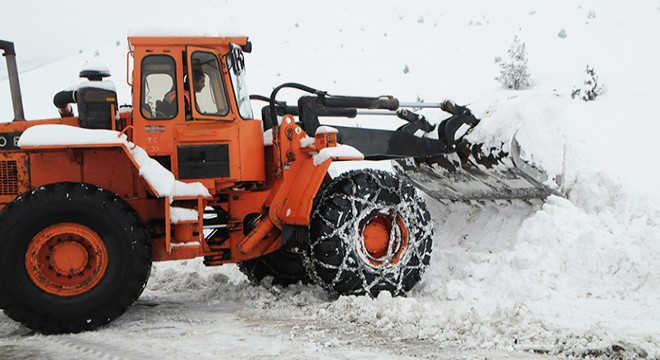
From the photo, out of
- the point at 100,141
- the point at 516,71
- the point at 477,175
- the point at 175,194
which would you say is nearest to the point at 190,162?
the point at 175,194

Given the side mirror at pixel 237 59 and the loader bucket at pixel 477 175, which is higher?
the side mirror at pixel 237 59

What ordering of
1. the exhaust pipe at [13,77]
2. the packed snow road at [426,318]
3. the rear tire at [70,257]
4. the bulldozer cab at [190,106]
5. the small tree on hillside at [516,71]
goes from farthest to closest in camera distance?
the small tree on hillside at [516,71], the exhaust pipe at [13,77], the bulldozer cab at [190,106], the rear tire at [70,257], the packed snow road at [426,318]

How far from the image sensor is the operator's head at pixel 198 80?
22.5 ft

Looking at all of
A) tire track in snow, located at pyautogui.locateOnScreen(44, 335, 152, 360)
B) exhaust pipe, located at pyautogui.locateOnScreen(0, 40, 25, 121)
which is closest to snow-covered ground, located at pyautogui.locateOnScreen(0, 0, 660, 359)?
tire track in snow, located at pyautogui.locateOnScreen(44, 335, 152, 360)

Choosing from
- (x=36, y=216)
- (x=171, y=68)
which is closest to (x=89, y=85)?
(x=171, y=68)

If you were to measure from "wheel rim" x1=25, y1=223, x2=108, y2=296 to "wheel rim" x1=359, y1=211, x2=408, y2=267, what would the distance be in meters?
2.55

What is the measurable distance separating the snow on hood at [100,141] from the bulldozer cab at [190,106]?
34 centimetres

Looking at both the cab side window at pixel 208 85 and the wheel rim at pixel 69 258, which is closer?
the wheel rim at pixel 69 258

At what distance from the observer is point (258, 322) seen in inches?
246

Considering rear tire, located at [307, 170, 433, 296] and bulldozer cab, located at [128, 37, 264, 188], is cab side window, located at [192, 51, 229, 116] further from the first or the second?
rear tire, located at [307, 170, 433, 296]

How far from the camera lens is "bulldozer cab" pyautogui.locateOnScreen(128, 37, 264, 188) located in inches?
267

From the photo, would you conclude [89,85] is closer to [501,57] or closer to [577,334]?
[577,334]

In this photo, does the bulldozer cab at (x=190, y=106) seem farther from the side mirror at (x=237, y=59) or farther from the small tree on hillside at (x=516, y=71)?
the small tree on hillside at (x=516, y=71)

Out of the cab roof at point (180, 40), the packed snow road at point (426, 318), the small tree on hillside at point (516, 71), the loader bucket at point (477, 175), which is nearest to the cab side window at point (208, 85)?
the cab roof at point (180, 40)
